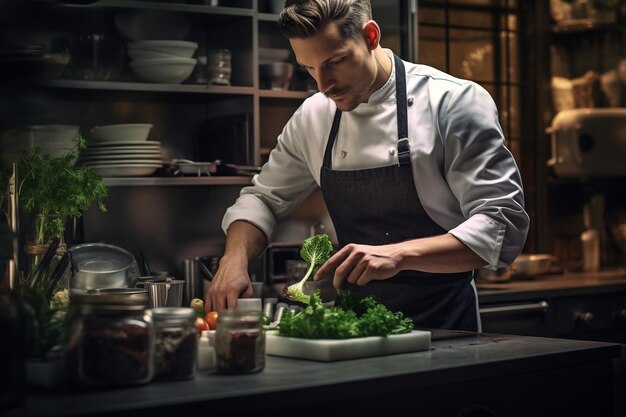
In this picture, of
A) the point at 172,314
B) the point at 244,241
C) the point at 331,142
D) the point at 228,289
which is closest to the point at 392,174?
the point at 331,142

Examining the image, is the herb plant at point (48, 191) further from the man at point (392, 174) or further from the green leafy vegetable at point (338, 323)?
the green leafy vegetable at point (338, 323)

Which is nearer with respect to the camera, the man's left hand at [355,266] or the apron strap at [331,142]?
the man's left hand at [355,266]

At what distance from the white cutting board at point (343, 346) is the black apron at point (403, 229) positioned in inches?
27.8

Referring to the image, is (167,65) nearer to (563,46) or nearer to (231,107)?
(231,107)

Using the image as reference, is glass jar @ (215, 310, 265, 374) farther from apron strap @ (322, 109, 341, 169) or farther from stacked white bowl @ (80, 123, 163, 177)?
stacked white bowl @ (80, 123, 163, 177)

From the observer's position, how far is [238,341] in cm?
189

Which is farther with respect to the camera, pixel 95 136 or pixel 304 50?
pixel 95 136

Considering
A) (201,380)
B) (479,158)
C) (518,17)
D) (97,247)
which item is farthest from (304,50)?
(518,17)

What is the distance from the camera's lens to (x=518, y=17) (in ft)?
17.3

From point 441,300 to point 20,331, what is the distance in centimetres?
152

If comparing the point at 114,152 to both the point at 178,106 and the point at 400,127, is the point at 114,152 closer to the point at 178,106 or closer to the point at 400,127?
the point at 178,106

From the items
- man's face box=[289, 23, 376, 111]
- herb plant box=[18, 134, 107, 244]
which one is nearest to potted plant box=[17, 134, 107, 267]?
herb plant box=[18, 134, 107, 244]

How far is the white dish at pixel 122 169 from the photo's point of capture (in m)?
3.80

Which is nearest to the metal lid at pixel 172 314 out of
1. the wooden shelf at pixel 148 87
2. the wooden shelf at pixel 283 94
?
the wooden shelf at pixel 148 87
